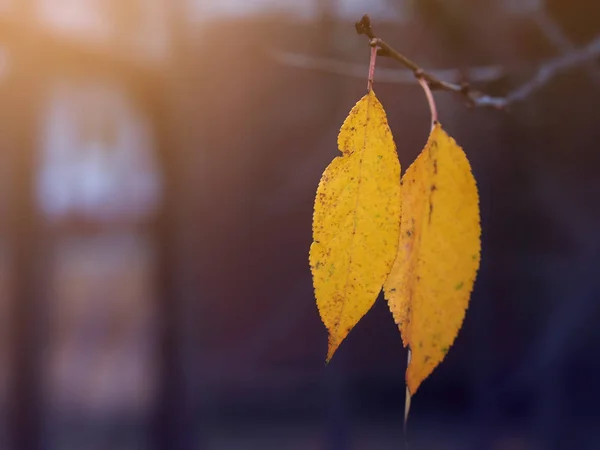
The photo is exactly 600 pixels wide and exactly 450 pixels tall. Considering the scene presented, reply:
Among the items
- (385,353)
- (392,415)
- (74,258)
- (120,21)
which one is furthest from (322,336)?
(74,258)

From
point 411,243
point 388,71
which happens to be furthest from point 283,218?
point 411,243

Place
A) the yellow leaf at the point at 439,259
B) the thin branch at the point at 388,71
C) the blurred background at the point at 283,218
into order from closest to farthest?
the yellow leaf at the point at 439,259 < the thin branch at the point at 388,71 < the blurred background at the point at 283,218

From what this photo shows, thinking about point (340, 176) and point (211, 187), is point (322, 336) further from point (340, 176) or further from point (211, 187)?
point (340, 176)

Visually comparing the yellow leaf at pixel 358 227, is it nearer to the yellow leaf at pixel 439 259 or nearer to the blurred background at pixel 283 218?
the yellow leaf at pixel 439 259

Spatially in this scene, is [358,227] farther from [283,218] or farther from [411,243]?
[283,218]

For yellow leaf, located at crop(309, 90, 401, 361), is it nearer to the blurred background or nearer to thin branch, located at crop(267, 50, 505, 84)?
thin branch, located at crop(267, 50, 505, 84)

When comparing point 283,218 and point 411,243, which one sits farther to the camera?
point 283,218

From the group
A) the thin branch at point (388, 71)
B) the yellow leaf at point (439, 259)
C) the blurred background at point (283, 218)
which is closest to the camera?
the yellow leaf at point (439, 259)

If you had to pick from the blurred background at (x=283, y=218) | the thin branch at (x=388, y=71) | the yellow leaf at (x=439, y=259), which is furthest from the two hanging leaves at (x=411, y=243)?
the blurred background at (x=283, y=218)
